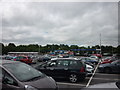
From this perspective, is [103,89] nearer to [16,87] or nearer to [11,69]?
[16,87]

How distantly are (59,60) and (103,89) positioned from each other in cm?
548

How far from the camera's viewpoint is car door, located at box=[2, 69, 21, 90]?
3400 mm

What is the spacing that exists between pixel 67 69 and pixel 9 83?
472 centimetres

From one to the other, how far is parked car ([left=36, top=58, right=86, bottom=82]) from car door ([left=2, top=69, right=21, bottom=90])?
460cm

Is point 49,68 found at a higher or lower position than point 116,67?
higher

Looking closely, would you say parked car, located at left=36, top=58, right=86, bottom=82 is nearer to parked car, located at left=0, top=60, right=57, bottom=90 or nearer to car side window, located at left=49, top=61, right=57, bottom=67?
car side window, located at left=49, top=61, right=57, bottom=67

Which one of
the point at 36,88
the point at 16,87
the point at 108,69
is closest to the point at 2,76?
the point at 16,87

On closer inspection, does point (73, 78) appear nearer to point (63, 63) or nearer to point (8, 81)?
point (63, 63)

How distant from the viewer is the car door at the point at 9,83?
11.2ft

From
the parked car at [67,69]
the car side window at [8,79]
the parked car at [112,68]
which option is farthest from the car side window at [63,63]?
Result: the parked car at [112,68]

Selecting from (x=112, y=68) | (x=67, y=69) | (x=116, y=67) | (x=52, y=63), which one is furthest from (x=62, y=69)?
(x=116, y=67)

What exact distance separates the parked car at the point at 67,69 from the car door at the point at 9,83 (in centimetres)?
460

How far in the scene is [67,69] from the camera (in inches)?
307

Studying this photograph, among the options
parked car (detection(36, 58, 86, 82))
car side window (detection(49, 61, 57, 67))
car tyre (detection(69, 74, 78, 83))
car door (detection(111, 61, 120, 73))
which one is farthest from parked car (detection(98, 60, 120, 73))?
car side window (detection(49, 61, 57, 67))
